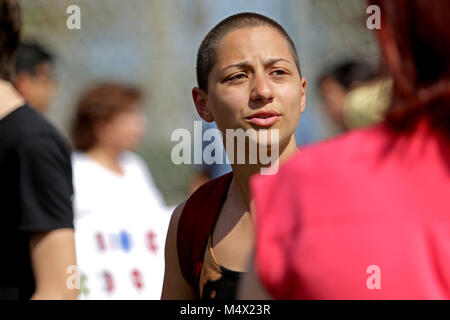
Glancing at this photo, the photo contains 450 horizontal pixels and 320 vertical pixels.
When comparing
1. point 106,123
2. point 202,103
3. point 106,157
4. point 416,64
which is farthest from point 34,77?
point 416,64

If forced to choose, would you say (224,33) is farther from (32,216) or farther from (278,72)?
(32,216)

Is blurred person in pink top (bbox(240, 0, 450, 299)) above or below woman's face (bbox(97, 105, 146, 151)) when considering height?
below

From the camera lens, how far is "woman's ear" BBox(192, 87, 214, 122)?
2.66 m

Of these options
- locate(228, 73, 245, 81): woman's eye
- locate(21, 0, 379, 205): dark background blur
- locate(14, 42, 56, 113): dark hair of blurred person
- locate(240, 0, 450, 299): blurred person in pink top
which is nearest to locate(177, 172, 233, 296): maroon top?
locate(228, 73, 245, 81): woman's eye

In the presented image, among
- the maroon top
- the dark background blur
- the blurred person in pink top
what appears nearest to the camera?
the blurred person in pink top

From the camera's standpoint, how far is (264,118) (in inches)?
95.1

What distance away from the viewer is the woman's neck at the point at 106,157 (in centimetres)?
567

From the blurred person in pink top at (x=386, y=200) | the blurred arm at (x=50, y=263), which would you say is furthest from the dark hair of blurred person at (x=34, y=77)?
the blurred person in pink top at (x=386, y=200)

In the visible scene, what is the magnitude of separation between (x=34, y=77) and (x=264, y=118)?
3349 mm

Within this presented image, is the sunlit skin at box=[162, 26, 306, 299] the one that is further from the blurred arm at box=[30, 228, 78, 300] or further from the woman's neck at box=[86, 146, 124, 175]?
the woman's neck at box=[86, 146, 124, 175]

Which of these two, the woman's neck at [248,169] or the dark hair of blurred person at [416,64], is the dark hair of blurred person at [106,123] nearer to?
the woman's neck at [248,169]

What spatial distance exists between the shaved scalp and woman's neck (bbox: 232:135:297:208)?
0.88 feet

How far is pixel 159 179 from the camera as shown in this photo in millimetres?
13281
